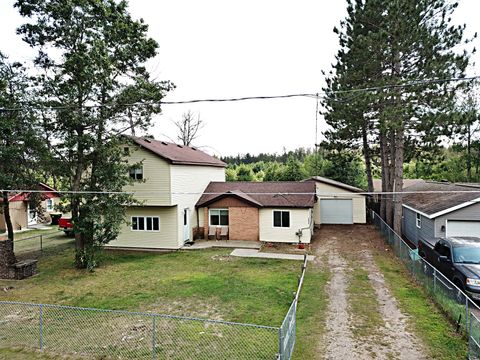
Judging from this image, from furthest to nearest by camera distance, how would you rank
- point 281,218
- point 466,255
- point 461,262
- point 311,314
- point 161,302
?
1. point 281,218
2. point 466,255
3. point 461,262
4. point 161,302
5. point 311,314

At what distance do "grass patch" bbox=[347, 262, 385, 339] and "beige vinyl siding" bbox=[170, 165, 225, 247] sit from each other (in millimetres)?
8869

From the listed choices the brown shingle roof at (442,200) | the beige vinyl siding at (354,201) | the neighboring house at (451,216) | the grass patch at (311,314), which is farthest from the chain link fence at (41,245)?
the brown shingle roof at (442,200)

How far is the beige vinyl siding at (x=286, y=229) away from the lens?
64.7ft

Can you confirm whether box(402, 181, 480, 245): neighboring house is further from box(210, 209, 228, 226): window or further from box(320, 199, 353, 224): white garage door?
box(210, 209, 228, 226): window

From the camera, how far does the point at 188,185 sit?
68.6 feet

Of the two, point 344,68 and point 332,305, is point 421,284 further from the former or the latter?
point 344,68

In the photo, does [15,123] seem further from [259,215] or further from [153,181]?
[259,215]

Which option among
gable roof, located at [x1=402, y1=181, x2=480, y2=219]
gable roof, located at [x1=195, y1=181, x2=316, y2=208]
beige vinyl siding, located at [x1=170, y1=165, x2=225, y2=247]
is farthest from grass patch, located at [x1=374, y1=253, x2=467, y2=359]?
beige vinyl siding, located at [x1=170, y1=165, x2=225, y2=247]

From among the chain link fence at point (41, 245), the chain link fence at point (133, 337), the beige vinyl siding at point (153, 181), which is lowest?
the chain link fence at point (133, 337)

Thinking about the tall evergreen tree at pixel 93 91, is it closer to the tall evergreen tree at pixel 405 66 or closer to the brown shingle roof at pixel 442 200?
the tall evergreen tree at pixel 405 66

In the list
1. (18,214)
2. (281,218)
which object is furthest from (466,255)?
(18,214)

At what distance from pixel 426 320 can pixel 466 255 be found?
379 cm

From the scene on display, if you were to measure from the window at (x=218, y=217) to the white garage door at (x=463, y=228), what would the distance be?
1284cm

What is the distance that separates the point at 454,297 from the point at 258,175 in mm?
38423
